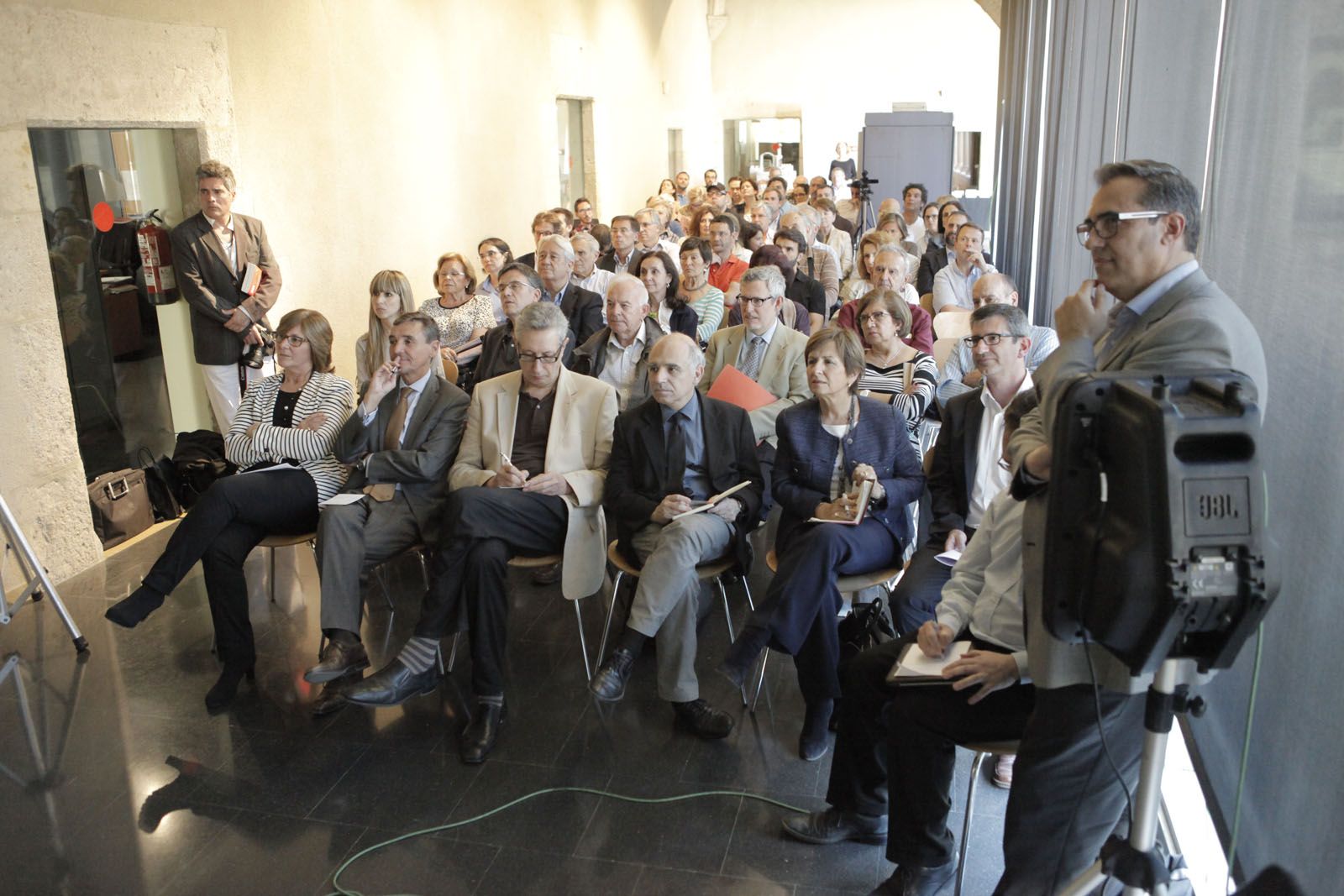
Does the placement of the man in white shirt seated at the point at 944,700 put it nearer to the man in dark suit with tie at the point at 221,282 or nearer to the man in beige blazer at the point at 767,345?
the man in beige blazer at the point at 767,345

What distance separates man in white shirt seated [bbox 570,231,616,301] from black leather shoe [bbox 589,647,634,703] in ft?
13.7

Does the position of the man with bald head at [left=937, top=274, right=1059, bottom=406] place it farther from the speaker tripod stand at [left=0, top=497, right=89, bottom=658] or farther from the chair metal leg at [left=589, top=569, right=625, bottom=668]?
the speaker tripod stand at [left=0, top=497, right=89, bottom=658]

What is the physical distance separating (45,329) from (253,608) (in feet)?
5.85

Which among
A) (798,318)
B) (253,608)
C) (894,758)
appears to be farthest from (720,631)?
(798,318)

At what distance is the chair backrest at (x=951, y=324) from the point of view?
6.38 m

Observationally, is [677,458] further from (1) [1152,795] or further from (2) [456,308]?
(2) [456,308]

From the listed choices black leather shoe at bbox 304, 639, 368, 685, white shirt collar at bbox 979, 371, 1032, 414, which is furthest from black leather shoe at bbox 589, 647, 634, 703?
white shirt collar at bbox 979, 371, 1032, 414

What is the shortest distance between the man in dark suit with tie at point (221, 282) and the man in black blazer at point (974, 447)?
4.44 meters

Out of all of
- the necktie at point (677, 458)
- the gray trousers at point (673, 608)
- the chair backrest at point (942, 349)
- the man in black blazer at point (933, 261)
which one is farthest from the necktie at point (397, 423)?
the man in black blazer at point (933, 261)

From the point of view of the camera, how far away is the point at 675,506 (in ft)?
12.8

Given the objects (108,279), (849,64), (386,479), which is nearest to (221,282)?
(108,279)

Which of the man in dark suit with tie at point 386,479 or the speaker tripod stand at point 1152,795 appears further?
the man in dark suit with tie at point 386,479

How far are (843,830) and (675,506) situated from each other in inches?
49.8

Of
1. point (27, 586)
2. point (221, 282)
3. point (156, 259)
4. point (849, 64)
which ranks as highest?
point (849, 64)
